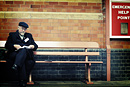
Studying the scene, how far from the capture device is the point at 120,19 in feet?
22.9

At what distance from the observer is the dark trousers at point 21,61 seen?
511 cm

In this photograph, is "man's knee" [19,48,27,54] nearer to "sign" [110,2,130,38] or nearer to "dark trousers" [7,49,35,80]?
"dark trousers" [7,49,35,80]

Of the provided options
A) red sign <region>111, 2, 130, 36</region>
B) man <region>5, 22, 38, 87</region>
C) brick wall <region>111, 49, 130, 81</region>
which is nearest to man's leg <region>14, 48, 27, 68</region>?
man <region>5, 22, 38, 87</region>

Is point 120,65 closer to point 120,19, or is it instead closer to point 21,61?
point 120,19

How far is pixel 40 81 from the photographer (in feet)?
21.4

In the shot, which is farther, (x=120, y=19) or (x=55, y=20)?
(x=120, y=19)

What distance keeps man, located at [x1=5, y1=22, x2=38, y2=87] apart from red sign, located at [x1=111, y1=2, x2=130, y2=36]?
9.26 feet

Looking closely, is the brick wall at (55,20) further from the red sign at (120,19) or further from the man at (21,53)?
the man at (21,53)

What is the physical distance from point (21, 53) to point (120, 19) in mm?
3525

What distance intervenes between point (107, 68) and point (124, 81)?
650mm

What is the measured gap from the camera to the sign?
6957mm

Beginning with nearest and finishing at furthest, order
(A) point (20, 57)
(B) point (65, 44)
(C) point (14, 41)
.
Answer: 1. (A) point (20, 57)
2. (C) point (14, 41)
3. (B) point (65, 44)

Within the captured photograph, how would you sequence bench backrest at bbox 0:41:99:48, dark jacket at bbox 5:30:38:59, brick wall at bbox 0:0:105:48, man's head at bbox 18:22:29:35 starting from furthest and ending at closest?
brick wall at bbox 0:0:105:48
bench backrest at bbox 0:41:99:48
man's head at bbox 18:22:29:35
dark jacket at bbox 5:30:38:59

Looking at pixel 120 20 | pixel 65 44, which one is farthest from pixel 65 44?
pixel 120 20
